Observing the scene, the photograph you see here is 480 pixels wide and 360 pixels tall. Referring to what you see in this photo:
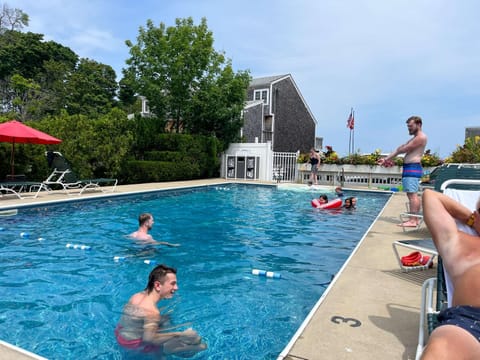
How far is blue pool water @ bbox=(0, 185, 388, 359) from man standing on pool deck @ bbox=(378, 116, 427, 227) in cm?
136

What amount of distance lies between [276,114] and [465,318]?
1104 inches

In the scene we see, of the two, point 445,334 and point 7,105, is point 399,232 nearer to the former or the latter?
point 445,334

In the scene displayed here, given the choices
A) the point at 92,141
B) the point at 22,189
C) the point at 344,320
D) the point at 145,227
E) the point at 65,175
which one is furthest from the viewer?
the point at 92,141

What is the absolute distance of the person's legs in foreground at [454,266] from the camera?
1411mm

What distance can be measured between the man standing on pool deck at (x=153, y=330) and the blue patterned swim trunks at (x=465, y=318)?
6.48 ft

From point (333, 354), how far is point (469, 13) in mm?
12500

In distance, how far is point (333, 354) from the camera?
7.21 ft

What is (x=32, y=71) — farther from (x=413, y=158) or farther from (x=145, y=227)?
(x=413, y=158)

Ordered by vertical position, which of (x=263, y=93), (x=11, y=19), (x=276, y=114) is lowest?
(x=276, y=114)

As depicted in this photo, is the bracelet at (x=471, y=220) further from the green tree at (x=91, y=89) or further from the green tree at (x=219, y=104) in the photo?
the green tree at (x=91, y=89)

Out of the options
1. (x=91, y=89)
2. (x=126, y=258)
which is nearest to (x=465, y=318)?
(x=126, y=258)

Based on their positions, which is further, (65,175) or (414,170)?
(65,175)

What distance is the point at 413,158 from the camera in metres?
6.89

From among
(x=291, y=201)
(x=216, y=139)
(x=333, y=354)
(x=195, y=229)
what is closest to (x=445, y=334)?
(x=333, y=354)
